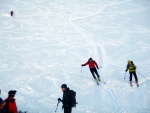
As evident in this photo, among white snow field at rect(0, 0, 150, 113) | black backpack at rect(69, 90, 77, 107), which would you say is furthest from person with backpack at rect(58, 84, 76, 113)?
white snow field at rect(0, 0, 150, 113)

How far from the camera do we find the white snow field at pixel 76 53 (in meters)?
10.2

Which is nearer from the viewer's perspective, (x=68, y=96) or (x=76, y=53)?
(x=68, y=96)

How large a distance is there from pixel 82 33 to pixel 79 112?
51.7 ft

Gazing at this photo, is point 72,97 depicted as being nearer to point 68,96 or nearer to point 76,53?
point 68,96

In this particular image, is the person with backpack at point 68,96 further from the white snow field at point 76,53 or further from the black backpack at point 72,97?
the white snow field at point 76,53

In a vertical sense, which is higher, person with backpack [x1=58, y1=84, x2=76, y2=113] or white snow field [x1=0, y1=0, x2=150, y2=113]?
white snow field [x1=0, y1=0, x2=150, y2=113]

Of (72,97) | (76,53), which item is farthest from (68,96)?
(76,53)

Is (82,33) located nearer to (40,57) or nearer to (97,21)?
(97,21)

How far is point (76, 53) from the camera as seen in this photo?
57.5 ft

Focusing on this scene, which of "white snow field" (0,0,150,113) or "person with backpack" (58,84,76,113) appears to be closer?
"person with backpack" (58,84,76,113)

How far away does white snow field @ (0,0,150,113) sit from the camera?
403 inches

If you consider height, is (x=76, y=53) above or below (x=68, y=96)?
above

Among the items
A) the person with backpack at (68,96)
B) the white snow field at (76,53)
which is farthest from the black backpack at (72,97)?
the white snow field at (76,53)

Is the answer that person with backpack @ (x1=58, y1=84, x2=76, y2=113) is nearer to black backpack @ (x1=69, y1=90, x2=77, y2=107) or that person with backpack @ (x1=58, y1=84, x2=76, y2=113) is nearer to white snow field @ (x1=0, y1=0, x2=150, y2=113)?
black backpack @ (x1=69, y1=90, x2=77, y2=107)
